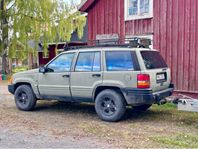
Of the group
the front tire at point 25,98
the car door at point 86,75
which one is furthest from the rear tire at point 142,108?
the front tire at point 25,98

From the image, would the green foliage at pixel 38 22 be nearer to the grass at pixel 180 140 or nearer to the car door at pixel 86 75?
the car door at pixel 86 75

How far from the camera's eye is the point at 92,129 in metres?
7.41

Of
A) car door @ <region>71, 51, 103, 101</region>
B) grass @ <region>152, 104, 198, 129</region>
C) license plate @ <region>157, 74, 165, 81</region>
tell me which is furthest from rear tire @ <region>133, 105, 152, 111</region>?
car door @ <region>71, 51, 103, 101</region>

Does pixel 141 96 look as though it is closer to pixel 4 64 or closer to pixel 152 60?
pixel 152 60

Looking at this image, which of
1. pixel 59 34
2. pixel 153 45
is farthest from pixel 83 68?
pixel 59 34

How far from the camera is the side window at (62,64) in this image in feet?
29.8

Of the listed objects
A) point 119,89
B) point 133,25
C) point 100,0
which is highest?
point 100,0

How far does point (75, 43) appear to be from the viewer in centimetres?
2623

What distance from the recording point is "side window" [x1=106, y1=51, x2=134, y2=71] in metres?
8.05

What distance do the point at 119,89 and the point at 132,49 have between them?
1053 millimetres

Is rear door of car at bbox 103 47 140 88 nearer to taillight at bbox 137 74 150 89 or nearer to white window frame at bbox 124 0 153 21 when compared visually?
taillight at bbox 137 74 150 89

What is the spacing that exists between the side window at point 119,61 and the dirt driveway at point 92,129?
4.53ft

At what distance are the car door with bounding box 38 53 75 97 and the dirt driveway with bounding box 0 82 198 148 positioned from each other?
658mm

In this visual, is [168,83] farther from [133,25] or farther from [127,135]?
[133,25]
